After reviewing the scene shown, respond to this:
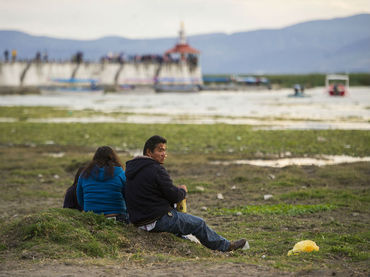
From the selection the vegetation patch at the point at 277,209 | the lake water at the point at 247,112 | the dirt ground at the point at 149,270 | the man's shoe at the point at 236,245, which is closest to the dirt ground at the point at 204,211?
the dirt ground at the point at 149,270

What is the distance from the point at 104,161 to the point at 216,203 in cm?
439

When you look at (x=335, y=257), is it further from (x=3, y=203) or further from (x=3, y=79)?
(x=3, y=79)

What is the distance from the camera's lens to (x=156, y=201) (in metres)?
8.02

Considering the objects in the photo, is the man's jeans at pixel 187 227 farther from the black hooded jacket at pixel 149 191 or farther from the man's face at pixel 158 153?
the man's face at pixel 158 153

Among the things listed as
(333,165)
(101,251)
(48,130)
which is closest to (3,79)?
(48,130)

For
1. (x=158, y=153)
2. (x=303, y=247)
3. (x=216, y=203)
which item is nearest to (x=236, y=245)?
A: (x=303, y=247)

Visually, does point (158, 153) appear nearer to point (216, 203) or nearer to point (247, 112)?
point (216, 203)

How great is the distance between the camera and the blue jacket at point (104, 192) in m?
8.58

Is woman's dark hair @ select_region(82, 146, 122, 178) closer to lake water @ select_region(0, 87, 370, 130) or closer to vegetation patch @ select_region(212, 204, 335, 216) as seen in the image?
vegetation patch @ select_region(212, 204, 335, 216)

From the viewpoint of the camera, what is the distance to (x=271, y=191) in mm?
13609

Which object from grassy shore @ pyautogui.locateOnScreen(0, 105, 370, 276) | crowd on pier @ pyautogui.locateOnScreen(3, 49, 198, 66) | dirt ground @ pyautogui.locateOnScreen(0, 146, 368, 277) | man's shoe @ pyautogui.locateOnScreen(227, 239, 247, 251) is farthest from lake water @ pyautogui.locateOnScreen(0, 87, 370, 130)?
crowd on pier @ pyautogui.locateOnScreen(3, 49, 198, 66)

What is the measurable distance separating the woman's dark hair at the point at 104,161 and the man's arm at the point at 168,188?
969 mm

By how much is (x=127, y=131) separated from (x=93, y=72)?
351ft

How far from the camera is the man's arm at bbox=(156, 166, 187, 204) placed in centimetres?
787
